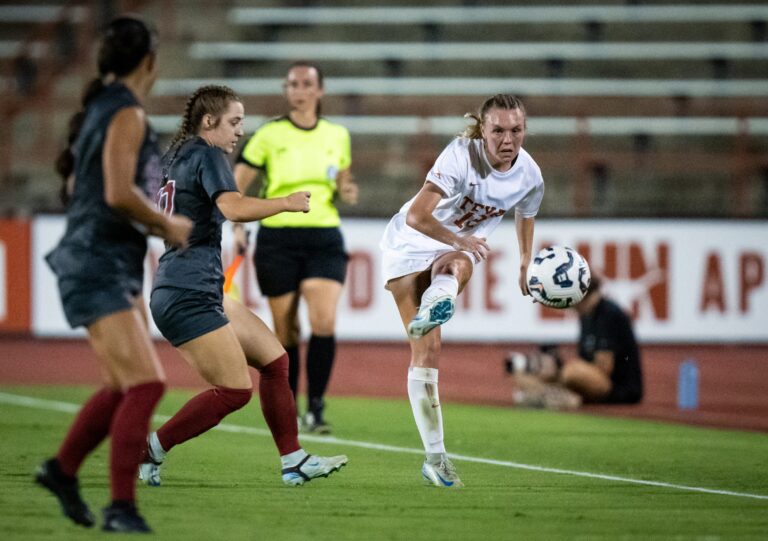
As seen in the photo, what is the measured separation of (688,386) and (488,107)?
671cm

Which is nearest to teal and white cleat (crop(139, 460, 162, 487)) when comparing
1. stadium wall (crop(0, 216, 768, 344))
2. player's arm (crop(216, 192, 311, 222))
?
player's arm (crop(216, 192, 311, 222))

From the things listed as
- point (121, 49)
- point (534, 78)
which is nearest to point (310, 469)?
point (121, 49)

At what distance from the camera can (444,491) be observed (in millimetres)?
7152

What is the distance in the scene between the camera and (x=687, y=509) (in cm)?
666

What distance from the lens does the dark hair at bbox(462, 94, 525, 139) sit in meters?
7.32

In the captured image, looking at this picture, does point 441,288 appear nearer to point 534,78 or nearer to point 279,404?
point 279,404

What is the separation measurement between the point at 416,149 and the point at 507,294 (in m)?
4.74

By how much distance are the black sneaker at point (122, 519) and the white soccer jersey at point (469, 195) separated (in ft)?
8.64

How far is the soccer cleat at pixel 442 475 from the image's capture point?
7.30 m

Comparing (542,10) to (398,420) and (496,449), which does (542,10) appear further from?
(496,449)

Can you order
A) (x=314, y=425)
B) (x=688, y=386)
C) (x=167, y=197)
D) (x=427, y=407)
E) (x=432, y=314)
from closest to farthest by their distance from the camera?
(x=167, y=197) → (x=432, y=314) → (x=427, y=407) → (x=314, y=425) → (x=688, y=386)

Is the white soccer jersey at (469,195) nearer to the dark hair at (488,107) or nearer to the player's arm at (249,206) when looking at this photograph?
the dark hair at (488,107)

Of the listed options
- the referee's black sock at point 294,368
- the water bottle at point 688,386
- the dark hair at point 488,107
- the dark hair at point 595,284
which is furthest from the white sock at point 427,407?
the water bottle at point 688,386

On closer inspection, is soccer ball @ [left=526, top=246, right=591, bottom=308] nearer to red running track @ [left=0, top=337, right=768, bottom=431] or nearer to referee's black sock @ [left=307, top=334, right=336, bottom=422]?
referee's black sock @ [left=307, top=334, right=336, bottom=422]
